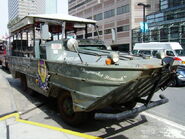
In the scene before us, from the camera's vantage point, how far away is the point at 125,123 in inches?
201

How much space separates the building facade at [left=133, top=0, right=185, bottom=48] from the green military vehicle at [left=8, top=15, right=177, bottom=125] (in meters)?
26.6

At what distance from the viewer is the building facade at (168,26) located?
30.9 meters

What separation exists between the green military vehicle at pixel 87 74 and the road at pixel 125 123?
1.15 ft

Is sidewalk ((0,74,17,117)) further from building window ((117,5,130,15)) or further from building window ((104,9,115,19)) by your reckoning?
building window ((104,9,115,19))

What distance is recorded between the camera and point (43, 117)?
18.4 ft

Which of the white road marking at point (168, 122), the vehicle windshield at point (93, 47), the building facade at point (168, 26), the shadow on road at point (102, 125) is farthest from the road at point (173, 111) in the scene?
the building facade at point (168, 26)

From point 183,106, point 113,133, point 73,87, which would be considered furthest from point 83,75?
point 183,106

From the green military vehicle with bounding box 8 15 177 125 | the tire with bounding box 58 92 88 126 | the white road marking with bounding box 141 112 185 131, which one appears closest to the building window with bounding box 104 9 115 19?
the green military vehicle with bounding box 8 15 177 125

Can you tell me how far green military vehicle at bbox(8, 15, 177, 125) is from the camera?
377 cm

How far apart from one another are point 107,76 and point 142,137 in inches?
59.2

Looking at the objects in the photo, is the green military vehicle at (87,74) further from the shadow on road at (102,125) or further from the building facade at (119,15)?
the building facade at (119,15)

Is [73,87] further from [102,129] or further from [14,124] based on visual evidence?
[14,124]

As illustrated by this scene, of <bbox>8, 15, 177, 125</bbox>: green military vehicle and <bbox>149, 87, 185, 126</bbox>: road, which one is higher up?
<bbox>8, 15, 177, 125</bbox>: green military vehicle

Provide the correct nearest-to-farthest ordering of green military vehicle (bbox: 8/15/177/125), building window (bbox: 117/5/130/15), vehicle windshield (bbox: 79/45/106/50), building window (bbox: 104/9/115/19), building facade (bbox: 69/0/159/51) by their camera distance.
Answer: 1. green military vehicle (bbox: 8/15/177/125)
2. vehicle windshield (bbox: 79/45/106/50)
3. building facade (bbox: 69/0/159/51)
4. building window (bbox: 117/5/130/15)
5. building window (bbox: 104/9/115/19)
